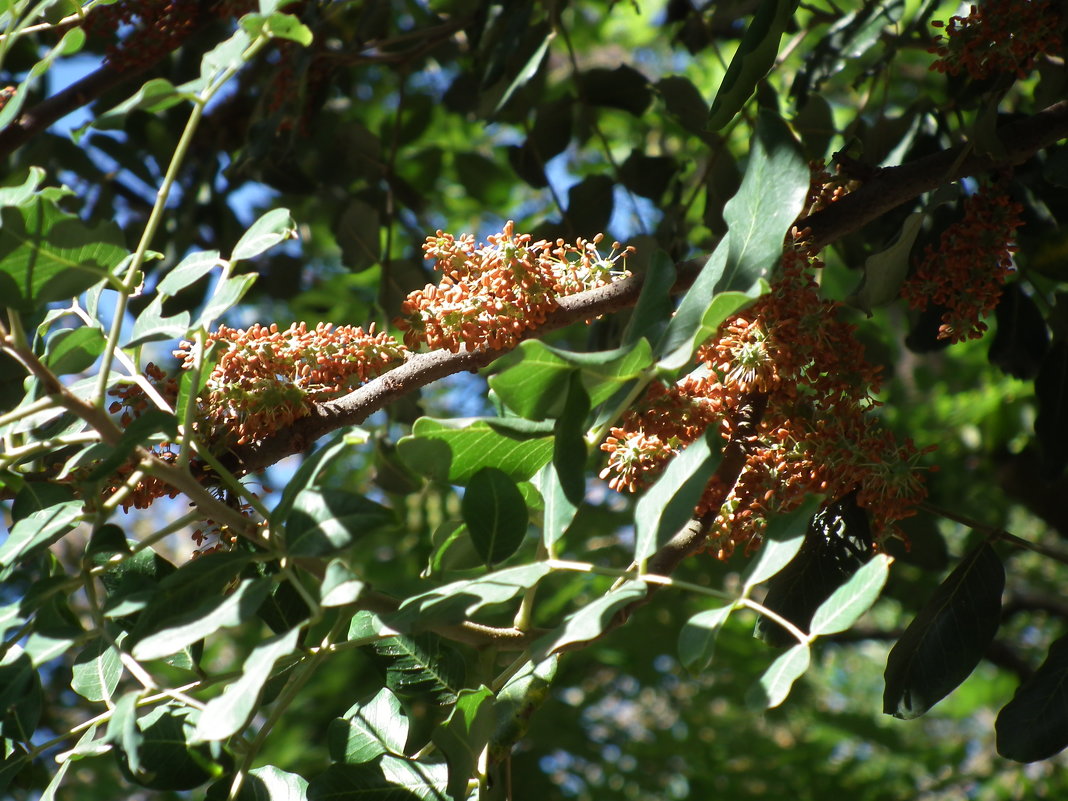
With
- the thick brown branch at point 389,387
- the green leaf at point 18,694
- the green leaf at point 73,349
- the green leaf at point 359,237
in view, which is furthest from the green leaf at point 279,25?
the green leaf at point 359,237

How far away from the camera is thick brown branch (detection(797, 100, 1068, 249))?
111 cm

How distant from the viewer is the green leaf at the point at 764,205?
0.75 metres

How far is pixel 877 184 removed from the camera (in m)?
1.12

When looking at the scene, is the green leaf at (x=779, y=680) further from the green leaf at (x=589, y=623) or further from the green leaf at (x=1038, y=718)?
the green leaf at (x=1038, y=718)

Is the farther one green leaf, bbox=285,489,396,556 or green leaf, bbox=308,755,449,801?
green leaf, bbox=308,755,449,801

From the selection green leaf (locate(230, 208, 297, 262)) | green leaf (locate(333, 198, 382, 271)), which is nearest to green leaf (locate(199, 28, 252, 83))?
green leaf (locate(230, 208, 297, 262))

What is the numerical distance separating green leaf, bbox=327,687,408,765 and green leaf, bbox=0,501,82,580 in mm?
297

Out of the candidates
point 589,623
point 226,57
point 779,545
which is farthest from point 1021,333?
point 226,57

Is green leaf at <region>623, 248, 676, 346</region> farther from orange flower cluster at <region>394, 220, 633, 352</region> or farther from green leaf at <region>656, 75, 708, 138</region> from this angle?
green leaf at <region>656, 75, 708, 138</region>

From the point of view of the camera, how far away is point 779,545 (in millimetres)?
701

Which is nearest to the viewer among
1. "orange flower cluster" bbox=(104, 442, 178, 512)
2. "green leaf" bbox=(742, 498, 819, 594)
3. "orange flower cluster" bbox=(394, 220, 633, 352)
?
"green leaf" bbox=(742, 498, 819, 594)

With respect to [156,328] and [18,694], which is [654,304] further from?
[18,694]

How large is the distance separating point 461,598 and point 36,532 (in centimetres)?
33

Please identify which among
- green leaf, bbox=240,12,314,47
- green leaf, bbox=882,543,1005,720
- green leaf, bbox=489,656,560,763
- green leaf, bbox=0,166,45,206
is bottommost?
green leaf, bbox=882,543,1005,720
